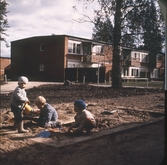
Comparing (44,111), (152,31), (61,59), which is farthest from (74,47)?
(152,31)

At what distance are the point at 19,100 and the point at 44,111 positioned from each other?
24 cm

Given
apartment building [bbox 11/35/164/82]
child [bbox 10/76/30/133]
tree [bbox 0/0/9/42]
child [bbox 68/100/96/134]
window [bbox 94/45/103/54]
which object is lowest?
child [bbox 68/100/96/134]

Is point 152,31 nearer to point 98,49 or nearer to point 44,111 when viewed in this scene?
point 98,49

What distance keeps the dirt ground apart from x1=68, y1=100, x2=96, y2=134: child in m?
0.04

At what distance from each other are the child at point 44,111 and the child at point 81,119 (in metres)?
0.25

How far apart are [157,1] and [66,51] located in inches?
54.7

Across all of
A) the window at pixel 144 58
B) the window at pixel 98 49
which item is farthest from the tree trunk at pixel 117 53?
Result: the window at pixel 144 58

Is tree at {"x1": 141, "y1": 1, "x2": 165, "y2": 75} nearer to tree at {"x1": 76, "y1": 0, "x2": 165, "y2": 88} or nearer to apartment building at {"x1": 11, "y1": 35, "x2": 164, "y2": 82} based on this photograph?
tree at {"x1": 76, "y1": 0, "x2": 165, "y2": 88}

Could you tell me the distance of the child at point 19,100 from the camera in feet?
5.14

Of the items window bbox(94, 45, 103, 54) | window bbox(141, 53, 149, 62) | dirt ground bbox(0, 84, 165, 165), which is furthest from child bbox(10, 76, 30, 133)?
window bbox(141, 53, 149, 62)

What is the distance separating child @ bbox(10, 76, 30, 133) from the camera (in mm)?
1565

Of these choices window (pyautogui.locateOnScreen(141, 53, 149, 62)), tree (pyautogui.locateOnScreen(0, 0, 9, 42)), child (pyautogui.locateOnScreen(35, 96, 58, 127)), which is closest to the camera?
tree (pyautogui.locateOnScreen(0, 0, 9, 42))

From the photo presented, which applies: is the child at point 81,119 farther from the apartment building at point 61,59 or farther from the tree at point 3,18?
the tree at point 3,18

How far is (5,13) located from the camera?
1.55 meters
